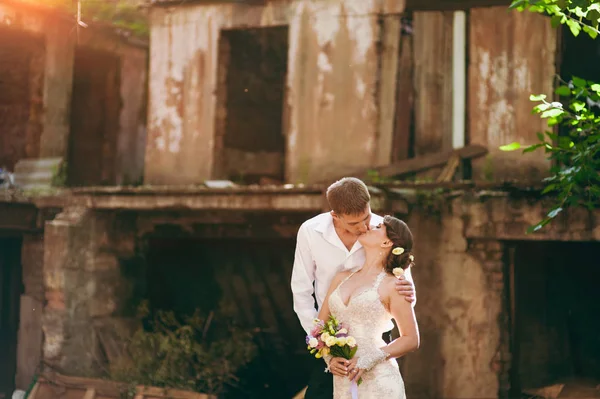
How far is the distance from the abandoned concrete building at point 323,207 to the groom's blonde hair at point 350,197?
3753 millimetres

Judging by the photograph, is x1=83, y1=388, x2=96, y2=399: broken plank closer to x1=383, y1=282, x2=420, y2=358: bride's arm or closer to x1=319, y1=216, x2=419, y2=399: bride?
x1=319, y1=216, x2=419, y2=399: bride

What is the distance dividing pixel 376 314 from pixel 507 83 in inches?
233

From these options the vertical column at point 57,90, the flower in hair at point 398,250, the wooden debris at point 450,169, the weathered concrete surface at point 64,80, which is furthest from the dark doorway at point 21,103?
the flower in hair at point 398,250

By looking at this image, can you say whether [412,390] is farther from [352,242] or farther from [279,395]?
[352,242]

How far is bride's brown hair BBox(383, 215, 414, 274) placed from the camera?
158 inches

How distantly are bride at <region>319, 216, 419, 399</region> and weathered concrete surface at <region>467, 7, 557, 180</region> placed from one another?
535 cm

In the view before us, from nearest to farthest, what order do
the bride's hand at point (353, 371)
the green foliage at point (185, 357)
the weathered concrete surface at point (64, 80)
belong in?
the bride's hand at point (353, 371)
the green foliage at point (185, 357)
the weathered concrete surface at point (64, 80)

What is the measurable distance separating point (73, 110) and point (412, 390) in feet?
30.8

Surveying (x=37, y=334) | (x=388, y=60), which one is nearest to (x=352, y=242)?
(x=388, y=60)

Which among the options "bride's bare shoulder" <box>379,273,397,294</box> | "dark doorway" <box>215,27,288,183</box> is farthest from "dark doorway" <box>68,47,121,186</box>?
"bride's bare shoulder" <box>379,273,397,294</box>

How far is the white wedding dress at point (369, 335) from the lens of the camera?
404 centimetres

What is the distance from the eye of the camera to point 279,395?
1005 centimetres

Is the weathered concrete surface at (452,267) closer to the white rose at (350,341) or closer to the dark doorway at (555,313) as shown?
A: the dark doorway at (555,313)

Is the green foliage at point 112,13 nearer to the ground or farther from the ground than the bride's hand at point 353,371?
farther from the ground
